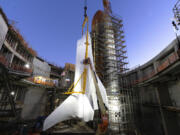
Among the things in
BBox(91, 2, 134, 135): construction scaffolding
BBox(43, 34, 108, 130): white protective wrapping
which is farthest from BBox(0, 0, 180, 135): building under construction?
BBox(43, 34, 108, 130): white protective wrapping

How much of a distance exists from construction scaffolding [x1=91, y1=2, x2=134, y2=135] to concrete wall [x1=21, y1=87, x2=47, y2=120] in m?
13.2

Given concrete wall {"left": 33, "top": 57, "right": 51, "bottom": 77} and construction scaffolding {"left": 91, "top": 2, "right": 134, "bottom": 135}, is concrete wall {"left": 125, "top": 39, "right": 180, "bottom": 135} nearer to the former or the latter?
construction scaffolding {"left": 91, "top": 2, "right": 134, "bottom": 135}

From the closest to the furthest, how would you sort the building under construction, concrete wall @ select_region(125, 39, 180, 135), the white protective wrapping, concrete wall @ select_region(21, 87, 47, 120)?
the white protective wrapping, the building under construction, concrete wall @ select_region(125, 39, 180, 135), concrete wall @ select_region(21, 87, 47, 120)

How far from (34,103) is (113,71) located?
53.4 feet

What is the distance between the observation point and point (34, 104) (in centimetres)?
1769

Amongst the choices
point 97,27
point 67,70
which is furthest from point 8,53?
point 97,27

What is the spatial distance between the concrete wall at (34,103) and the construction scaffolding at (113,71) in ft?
43.3

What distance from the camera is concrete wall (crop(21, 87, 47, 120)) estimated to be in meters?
16.4

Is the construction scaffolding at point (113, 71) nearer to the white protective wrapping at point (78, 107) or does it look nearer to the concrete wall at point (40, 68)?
the white protective wrapping at point (78, 107)

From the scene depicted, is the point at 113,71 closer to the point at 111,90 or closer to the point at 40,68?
the point at 111,90

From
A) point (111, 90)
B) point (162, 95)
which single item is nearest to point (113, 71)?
point (111, 90)

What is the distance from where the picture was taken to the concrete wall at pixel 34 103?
16.4 metres

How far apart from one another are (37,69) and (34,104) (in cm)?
870

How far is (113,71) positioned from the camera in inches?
561
